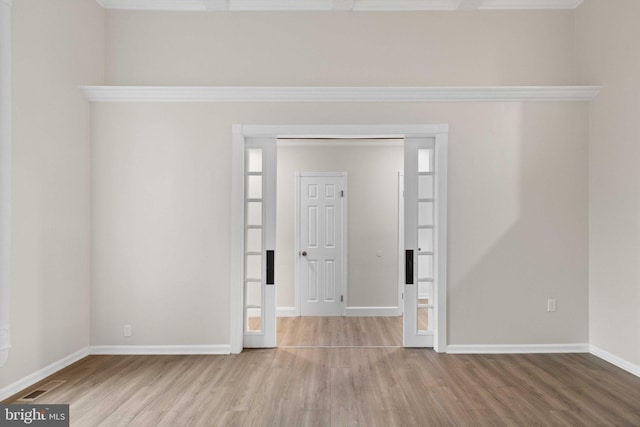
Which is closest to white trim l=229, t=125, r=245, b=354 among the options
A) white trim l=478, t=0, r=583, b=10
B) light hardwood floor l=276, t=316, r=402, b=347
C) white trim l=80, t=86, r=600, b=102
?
white trim l=80, t=86, r=600, b=102

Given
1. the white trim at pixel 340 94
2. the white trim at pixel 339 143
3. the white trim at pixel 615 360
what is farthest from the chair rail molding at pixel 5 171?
the white trim at pixel 615 360

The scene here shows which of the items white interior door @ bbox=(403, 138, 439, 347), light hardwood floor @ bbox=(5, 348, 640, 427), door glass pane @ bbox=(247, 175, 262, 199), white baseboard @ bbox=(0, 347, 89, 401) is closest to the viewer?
light hardwood floor @ bbox=(5, 348, 640, 427)

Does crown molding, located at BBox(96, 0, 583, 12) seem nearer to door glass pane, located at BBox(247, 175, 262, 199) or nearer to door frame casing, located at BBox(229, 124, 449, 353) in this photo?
door frame casing, located at BBox(229, 124, 449, 353)

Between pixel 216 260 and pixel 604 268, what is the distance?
3.90 m

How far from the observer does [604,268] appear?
4016mm

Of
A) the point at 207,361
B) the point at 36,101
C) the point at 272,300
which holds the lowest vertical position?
the point at 207,361

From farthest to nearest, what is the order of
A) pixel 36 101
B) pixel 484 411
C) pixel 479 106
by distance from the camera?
pixel 479 106 → pixel 36 101 → pixel 484 411

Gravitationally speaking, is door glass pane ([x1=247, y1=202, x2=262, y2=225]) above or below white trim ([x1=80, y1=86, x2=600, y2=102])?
below

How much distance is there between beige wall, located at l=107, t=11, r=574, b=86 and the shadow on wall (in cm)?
66

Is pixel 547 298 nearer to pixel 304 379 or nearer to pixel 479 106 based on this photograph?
pixel 479 106

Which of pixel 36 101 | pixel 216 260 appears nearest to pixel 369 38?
pixel 216 260

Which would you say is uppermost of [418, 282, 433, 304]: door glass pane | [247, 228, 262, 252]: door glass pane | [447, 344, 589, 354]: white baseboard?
[247, 228, 262, 252]: door glass pane

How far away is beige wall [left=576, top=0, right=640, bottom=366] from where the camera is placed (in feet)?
12.0

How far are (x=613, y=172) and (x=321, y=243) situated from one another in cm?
378
